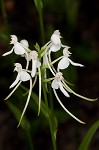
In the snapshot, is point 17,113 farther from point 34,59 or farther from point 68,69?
point 68,69

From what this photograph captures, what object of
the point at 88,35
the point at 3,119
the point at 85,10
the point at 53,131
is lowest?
the point at 53,131

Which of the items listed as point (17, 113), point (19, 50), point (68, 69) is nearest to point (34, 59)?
point (19, 50)

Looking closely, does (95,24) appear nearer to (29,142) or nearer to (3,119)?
(3,119)

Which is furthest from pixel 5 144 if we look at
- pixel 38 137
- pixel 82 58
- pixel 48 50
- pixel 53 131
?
pixel 48 50

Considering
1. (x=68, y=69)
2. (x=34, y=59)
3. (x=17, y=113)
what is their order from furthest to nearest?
(x=68, y=69), (x=17, y=113), (x=34, y=59)

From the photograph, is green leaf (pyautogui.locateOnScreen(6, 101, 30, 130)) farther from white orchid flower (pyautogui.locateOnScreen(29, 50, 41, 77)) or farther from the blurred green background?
white orchid flower (pyautogui.locateOnScreen(29, 50, 41, 77))

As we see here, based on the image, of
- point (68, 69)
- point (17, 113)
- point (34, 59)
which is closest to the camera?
point (34, 59)

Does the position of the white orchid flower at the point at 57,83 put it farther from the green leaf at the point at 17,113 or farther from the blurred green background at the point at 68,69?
the blurred green background at the point at 68,69

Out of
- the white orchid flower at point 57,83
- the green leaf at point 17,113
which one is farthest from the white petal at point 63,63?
the green leaf at point 17,113

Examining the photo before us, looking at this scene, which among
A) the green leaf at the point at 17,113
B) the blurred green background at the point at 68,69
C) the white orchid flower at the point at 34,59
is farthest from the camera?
the blurred green background at the point at 68,69
